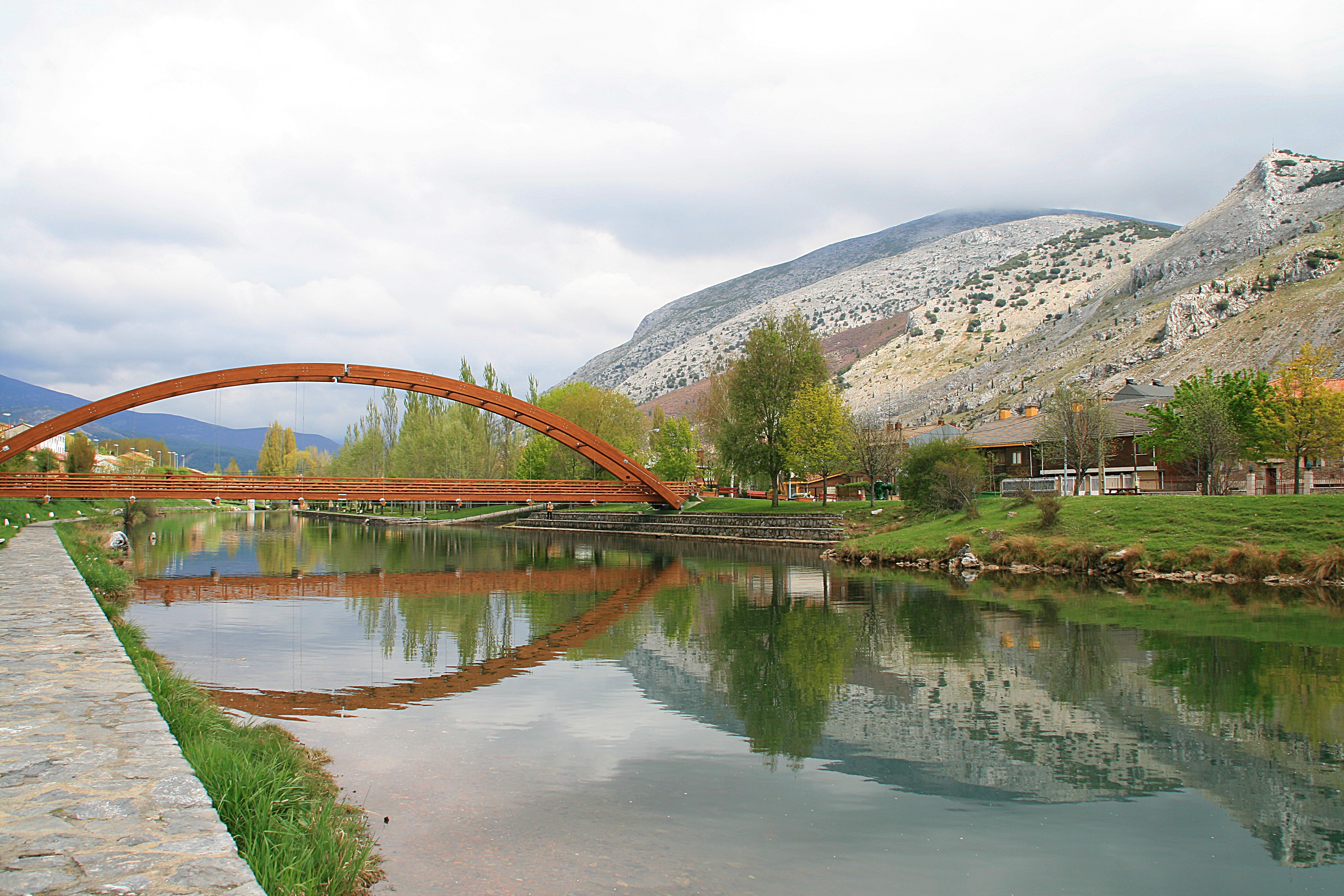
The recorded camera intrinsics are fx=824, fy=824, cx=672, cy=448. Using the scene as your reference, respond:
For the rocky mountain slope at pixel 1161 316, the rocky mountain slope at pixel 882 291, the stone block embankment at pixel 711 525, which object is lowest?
the stone block embankment at pixel 711 525

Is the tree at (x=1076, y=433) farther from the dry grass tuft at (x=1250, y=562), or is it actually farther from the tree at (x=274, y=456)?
the tree at (x=274, y=456)

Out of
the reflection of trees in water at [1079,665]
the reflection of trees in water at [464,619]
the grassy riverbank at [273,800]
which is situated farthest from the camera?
the reflection of trees in water at [464,619]

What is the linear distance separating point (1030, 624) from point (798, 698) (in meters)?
7.58

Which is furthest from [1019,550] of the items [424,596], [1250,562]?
[424,596]

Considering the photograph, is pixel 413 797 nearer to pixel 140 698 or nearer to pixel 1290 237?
pixel 140 698

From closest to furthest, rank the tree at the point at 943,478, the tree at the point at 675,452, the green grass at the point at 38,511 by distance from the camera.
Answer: the green grass at the point at 38,511 < the tree at the point at 943,478 < the tree at the point at 675,452

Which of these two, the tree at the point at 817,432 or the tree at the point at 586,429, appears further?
the tree at the point at 586,429

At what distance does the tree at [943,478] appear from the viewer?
3359cm

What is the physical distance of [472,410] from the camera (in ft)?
231

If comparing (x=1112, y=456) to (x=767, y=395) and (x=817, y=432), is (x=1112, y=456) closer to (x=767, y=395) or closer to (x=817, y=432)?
(x=817, y=432)

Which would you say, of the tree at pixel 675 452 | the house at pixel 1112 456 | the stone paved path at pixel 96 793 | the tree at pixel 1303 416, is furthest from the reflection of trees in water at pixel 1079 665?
the tree at pixel 675 452

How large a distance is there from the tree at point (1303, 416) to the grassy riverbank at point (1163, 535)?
20.7 feet

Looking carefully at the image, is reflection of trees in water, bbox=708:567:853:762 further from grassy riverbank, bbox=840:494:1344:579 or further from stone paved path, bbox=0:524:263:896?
grassy riverbank, bbox=840:494:1344:579

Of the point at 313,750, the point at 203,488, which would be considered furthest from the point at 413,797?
the point at 203,488
